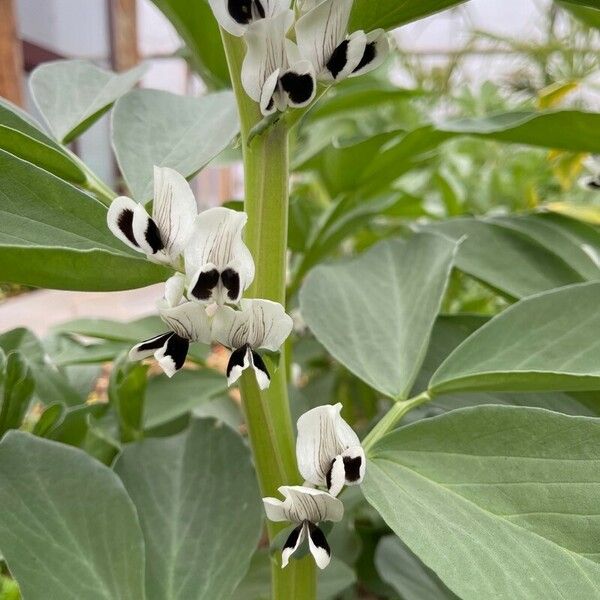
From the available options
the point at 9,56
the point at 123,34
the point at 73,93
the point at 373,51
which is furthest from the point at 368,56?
the point at 123,34

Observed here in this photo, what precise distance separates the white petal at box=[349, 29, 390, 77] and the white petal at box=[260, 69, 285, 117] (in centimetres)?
3

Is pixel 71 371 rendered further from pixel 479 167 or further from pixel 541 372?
pixel 479 167

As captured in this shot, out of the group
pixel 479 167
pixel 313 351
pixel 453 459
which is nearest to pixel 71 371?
pixel 313 351

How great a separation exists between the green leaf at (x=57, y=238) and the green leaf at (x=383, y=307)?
12 cm

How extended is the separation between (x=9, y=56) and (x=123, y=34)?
93cm

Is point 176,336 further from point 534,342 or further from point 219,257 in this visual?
point 534,342

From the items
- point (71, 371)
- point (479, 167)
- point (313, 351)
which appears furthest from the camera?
point (479, 167)

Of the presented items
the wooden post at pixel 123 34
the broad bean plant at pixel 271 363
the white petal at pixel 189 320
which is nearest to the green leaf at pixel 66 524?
the broad bean plant at pixel 271 363

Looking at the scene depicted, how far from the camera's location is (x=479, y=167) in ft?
4.22

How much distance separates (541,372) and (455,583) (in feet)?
0.28

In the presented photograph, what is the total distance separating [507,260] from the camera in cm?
43

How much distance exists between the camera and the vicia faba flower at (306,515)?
22cm

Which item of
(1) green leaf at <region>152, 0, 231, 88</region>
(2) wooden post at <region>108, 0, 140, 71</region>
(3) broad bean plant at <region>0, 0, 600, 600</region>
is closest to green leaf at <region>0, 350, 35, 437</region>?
(3) broad bean plant at <region>0, 0, 600, 600</region>

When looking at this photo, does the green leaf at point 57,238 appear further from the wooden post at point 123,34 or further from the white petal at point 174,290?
the wooden post at point 123,34
